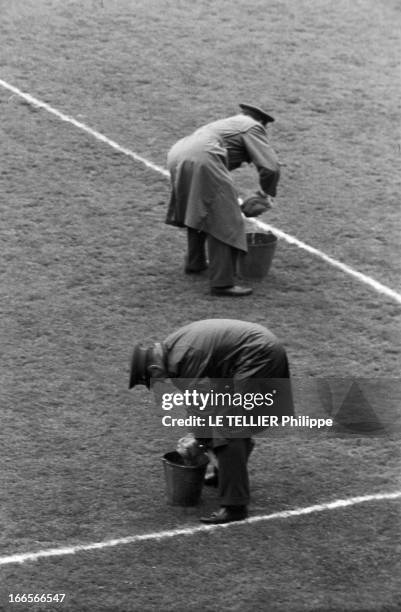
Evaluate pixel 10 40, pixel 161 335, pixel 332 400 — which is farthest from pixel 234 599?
pixel 10 40

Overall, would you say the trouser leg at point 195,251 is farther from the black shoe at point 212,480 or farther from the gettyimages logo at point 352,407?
the black shoe at point 212,480

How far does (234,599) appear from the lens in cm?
845

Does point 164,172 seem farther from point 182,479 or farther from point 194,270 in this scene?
point 182,479

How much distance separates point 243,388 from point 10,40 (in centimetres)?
1140

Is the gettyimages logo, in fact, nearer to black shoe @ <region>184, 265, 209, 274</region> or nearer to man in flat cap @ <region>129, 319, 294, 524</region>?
man in flat cap @ <region>129, 319, 294, 524</region>

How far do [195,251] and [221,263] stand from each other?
2.31 ft

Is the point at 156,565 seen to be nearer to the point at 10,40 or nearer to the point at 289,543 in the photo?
the point at 289,543

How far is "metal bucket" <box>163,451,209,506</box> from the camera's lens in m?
9.31

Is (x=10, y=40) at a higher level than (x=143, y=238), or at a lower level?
higher

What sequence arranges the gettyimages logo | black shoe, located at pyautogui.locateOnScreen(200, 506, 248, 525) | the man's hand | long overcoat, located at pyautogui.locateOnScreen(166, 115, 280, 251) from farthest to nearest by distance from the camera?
the man's hand < long overcoat, located at pyautogui.locateOnScreen(166, 115, 280, 251) < the gettyimages logo < black shoe, located at pyautogui.locateOnScreen(200, 506, 248, 525)

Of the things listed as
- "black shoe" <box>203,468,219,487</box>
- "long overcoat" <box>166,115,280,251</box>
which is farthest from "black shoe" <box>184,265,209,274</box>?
"black shoe" <box>203,468,219,487</box>

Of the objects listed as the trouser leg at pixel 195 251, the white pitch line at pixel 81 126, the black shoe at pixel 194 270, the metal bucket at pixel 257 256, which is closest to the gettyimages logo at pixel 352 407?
the metal bucket at pixel 257 256

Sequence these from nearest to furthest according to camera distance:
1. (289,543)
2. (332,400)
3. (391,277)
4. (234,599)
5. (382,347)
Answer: (234,599) < (289,543) < (332,400) < (382,347) < (391,277)

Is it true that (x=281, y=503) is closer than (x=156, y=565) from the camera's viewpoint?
No
